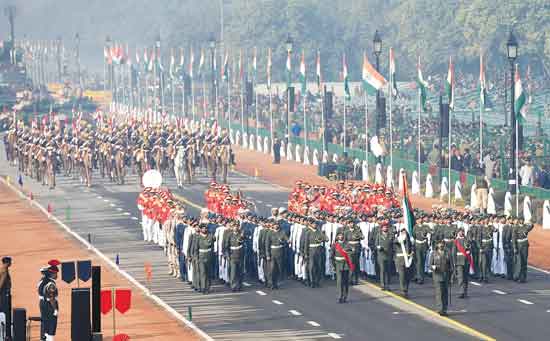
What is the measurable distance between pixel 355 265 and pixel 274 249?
198cm

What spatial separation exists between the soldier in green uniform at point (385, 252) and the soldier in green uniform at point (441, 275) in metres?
3.32

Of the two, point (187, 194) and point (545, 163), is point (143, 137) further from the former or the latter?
point (545, 163)

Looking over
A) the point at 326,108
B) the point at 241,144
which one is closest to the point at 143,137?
the point at 326,108

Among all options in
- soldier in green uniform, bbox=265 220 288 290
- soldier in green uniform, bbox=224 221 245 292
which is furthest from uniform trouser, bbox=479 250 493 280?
soldier in green uniform, bbox=224 221 245 292

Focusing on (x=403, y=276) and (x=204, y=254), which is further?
(x=204, y=254)

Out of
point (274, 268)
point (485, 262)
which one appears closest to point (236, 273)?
point (274, 268)

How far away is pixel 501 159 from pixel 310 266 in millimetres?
23908

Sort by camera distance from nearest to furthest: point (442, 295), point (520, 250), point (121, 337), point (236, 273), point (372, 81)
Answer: point (121, 337), point (442, 295), point (236, 273), point (520, 250), point (372, 81)

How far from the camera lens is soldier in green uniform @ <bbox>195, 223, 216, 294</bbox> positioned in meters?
41.8

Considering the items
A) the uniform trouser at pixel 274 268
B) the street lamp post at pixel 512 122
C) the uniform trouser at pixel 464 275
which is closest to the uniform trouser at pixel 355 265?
the uniform trouser at pixel 274 268

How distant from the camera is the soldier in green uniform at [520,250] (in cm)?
4256

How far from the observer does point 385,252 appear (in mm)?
41531

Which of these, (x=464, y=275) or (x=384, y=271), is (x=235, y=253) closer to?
(x=384, y=271)

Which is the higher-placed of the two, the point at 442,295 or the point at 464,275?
the point at 464,275
